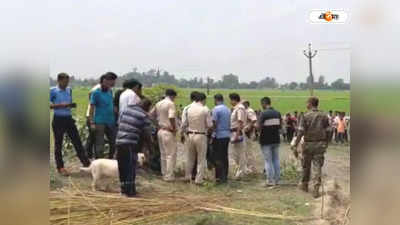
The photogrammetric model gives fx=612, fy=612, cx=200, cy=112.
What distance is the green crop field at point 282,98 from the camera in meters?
4.55

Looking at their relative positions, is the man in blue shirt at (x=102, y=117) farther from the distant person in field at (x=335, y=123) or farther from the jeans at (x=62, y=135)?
the distant person in field at (x=335, y=123)

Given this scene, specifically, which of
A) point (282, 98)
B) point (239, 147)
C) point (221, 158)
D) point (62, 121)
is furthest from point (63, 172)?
point (282, 98)

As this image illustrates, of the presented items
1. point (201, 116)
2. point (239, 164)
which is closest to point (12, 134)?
point (201, 116)

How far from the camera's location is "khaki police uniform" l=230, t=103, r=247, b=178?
4891 millimetres

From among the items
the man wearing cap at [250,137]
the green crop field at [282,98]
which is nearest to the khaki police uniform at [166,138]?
the green crop field at [282,98]

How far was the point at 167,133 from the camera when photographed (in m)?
4.97

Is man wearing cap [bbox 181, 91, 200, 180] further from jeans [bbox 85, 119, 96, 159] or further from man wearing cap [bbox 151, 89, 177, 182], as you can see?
jeans [bbox 85, 119, 96, 159]

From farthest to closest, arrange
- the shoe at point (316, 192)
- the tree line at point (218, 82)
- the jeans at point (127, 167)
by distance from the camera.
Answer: the shoe at point (316, 192)
the jeans at point (127, 167)
the tree line at point (218, 82)

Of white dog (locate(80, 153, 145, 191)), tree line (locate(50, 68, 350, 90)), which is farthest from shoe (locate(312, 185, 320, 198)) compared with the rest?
white dog (locate(80, 153, 145, 191))

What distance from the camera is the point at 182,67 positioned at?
180 inches

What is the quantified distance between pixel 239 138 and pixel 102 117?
116 cm

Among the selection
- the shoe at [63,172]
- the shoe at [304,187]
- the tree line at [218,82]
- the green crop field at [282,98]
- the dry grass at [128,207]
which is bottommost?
the dry grass at [128,207]

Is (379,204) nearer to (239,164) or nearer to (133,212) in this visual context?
(239,164)

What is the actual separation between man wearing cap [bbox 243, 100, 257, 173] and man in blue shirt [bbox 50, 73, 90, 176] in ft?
4.27
